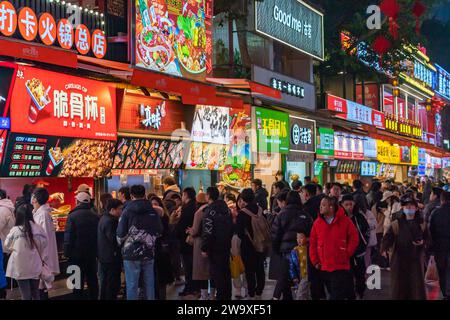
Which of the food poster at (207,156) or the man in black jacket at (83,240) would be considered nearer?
the man in black jacket at (83,240)

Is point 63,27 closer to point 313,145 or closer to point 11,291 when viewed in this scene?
point 11,291

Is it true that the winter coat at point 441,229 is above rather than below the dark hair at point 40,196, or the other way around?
below

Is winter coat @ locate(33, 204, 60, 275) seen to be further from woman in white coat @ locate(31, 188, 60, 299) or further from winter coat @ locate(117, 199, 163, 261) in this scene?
winter coat @ locate(117, 199, 163, 261)

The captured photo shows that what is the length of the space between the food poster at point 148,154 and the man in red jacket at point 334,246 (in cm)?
840

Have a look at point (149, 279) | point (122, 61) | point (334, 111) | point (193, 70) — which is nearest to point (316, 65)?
point (334, 111)

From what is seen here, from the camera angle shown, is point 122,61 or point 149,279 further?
point 122,61

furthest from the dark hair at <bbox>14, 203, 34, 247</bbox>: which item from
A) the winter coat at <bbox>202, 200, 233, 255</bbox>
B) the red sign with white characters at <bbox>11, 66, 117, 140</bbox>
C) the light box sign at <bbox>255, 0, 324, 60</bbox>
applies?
the light box sign at <bbox>255, 0, 324, 60</bbox>

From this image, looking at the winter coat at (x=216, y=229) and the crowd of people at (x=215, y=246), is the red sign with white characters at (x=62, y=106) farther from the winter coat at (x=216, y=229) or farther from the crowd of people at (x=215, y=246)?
the winter coat at (x=216, y=229)

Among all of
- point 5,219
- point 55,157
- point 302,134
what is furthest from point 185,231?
point 302,134

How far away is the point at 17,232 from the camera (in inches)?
402

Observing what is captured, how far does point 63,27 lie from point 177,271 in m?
5.50

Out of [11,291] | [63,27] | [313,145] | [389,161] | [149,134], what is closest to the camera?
[11,291]

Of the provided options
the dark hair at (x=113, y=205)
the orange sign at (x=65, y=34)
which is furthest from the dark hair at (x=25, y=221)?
the orange sign at (x=65, y=34)

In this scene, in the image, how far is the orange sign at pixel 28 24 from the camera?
44.5ft
